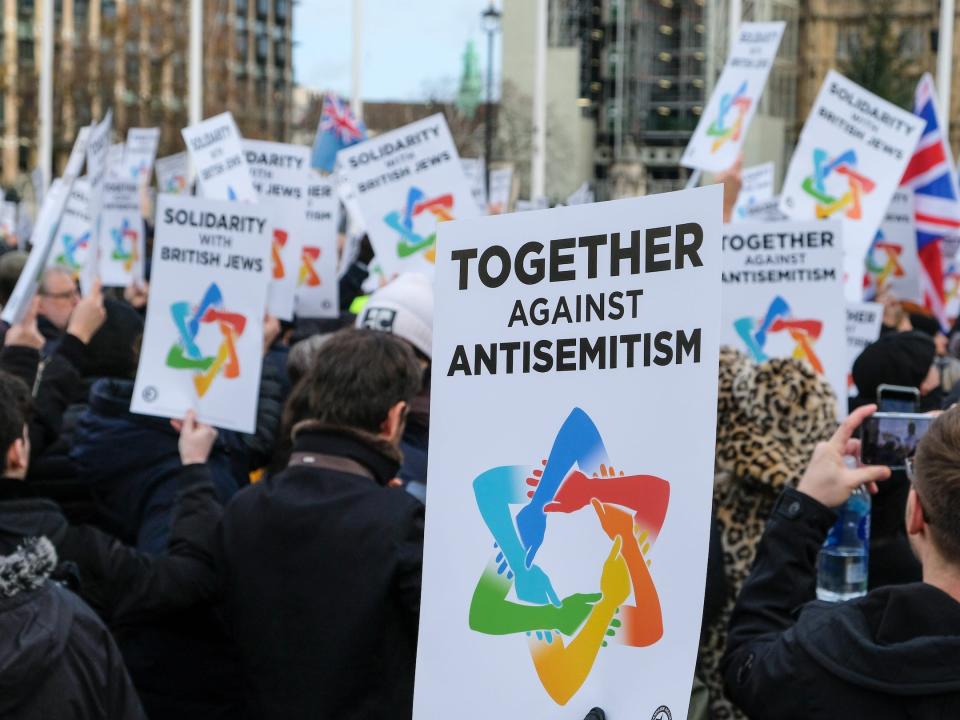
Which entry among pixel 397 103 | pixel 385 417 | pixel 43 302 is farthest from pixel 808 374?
pixel 397 103

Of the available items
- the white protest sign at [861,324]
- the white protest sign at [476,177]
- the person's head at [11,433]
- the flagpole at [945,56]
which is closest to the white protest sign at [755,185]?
the white protest sign at [476,177]

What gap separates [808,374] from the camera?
3771mm

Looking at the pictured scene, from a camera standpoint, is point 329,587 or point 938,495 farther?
point 329,587

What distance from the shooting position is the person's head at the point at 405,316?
4.29 metres

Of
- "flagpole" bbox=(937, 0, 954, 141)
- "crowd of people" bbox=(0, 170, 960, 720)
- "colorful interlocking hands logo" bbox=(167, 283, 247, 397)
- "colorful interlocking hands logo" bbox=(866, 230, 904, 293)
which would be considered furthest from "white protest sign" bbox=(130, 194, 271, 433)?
"flagpole" bbox=(937, 0, 954, 141)

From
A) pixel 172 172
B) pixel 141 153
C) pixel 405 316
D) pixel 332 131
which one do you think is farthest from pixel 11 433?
pixel 172 172

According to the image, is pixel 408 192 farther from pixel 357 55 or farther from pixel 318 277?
pixel 357 55

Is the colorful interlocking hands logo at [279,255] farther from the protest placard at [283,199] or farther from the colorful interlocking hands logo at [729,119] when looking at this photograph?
the colorful interlocking hands logo at [729,119]

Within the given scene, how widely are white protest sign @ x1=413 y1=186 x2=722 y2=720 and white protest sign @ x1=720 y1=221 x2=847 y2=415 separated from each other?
328cm

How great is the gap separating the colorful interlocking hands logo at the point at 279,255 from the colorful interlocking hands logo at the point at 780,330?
2413mm

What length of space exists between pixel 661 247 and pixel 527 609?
22.8 inches

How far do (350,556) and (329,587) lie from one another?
0.08m

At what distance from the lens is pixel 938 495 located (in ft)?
7.86

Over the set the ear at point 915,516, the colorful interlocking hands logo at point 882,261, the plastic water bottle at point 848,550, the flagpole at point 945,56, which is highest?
the flagpole at point 945,56
